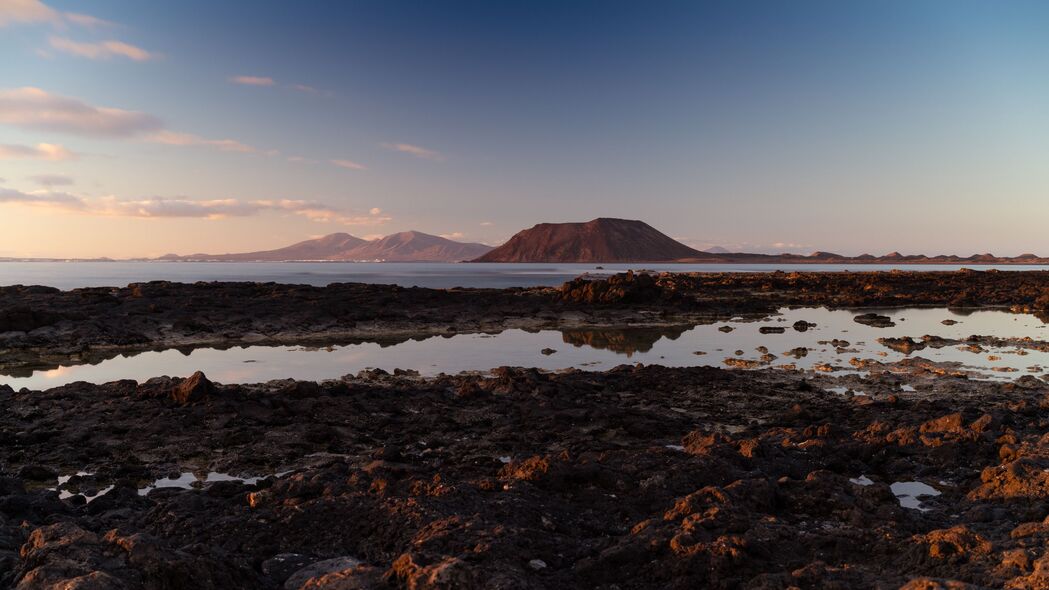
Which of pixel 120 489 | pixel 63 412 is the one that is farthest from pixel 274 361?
pixel 120 489

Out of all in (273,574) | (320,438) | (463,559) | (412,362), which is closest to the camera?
(463,559)

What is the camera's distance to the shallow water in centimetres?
1933

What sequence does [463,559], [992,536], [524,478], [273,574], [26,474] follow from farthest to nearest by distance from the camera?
[26,474]
[524,478]
[992,536]
[273,574]
[463,559]

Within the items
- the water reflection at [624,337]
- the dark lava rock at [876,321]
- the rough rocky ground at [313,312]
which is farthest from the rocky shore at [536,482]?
the dark lava rock at [876,321]

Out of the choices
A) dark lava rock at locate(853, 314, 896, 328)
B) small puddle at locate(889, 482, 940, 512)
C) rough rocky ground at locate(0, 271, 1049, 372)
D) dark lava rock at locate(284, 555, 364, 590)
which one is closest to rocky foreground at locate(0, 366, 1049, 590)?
dark lava rock at locate(284, 555, 364, 590)

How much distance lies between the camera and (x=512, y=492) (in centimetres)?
734

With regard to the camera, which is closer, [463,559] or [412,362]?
[463,559]

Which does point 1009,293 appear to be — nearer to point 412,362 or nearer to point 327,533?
point 412,362

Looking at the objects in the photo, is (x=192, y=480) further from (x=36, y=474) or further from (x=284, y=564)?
(x=284, y=564)

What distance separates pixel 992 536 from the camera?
6230mm

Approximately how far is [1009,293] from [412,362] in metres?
54.0

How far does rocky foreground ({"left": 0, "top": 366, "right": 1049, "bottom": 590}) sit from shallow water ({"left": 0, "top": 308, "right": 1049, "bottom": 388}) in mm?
5058

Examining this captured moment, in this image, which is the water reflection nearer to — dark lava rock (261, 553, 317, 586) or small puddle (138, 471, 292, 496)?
small puddle (138, 471, 292, 496)

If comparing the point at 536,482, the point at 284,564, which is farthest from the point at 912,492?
the point at 284,564
